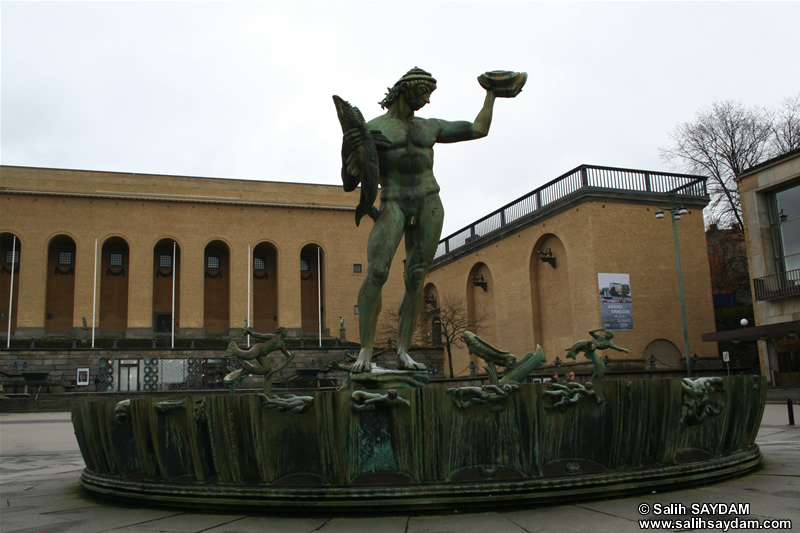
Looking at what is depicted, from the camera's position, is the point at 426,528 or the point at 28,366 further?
the point at 28,366

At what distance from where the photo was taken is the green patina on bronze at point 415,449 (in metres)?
3.51

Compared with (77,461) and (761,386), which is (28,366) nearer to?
(77,461)

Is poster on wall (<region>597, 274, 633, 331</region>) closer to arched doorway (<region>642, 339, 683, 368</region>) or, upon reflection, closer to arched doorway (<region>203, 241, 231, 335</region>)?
arched doorway (<region>642, 339, 683, 368</region>)

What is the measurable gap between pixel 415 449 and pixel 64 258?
148 ft

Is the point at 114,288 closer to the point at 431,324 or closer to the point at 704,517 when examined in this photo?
the point at 431,324

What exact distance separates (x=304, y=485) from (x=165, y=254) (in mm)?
43757

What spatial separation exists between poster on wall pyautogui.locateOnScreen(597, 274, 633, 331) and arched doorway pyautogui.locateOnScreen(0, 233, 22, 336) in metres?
34.3

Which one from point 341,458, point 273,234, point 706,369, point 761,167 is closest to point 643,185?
point 761,167

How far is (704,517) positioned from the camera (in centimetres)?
315

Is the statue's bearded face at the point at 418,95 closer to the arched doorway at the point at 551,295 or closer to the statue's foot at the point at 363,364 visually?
the statue's foot at the point at 363,364

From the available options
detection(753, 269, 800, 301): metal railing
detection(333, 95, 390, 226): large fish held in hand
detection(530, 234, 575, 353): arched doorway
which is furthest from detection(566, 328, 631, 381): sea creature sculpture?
detection(530, 234, 575, 353): arched doorway

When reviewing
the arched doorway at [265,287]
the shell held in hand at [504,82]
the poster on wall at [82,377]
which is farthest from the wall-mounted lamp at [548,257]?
the shell held in hand at [504,82]

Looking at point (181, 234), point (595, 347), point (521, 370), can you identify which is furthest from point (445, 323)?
point (521, 370)

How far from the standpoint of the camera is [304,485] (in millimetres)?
3553
